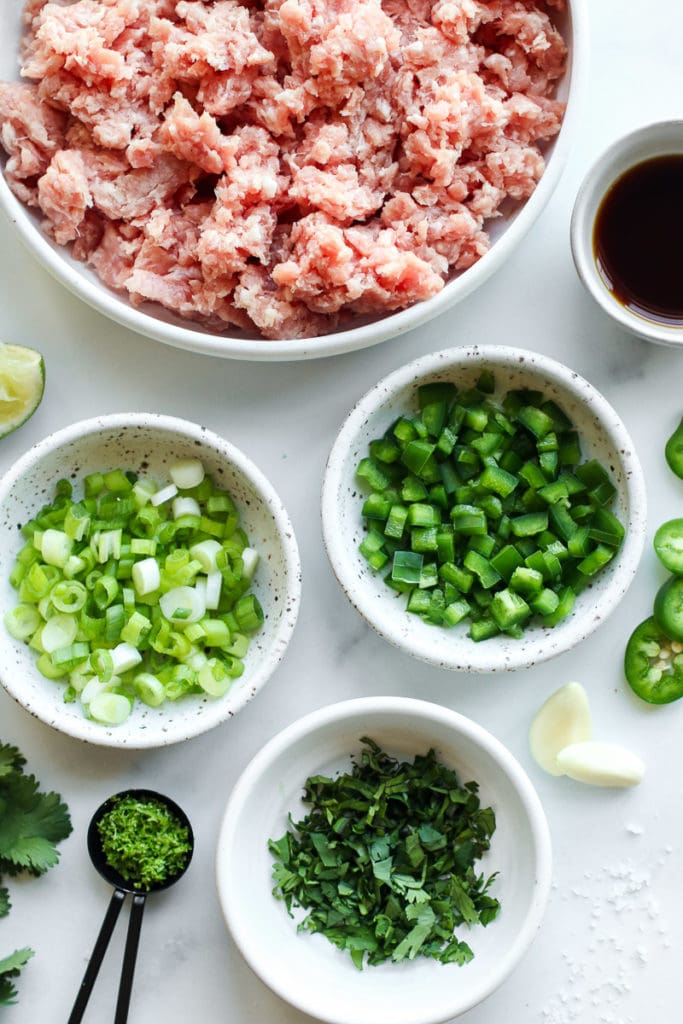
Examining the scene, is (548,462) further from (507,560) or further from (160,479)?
(160,479)

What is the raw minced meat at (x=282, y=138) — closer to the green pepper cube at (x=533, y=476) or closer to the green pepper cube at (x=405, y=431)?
the green pepper cube at (x=405, y=431)

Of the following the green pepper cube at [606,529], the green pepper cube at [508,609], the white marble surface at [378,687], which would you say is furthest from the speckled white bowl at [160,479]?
the green pepper cube at [606,529]

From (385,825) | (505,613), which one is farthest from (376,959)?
(505,613)

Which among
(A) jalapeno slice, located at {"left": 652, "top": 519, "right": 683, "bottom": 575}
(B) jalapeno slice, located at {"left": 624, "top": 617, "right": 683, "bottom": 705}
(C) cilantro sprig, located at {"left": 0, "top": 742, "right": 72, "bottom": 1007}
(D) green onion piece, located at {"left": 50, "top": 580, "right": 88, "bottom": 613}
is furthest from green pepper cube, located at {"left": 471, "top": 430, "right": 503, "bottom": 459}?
(C) cilantro sprig, located at {"left": 0, "top": 742, "right": 72, "bottom": 1007}

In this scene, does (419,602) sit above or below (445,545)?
below

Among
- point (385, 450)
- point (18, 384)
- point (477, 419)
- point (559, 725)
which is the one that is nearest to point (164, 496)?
point (18, 384)
